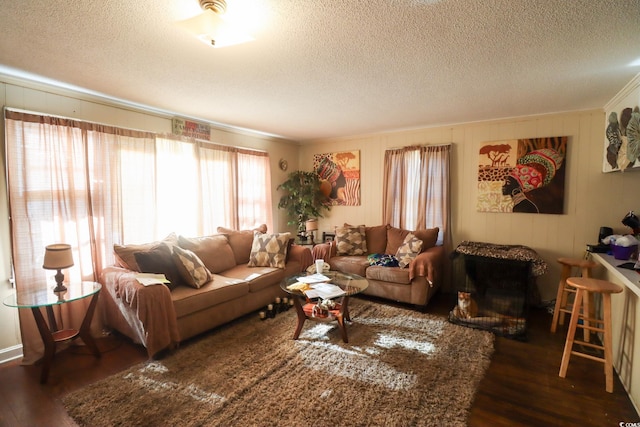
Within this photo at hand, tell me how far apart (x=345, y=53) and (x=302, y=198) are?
10.2 ft

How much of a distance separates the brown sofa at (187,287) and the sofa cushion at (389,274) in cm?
91

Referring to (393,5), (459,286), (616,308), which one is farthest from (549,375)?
(393,5)

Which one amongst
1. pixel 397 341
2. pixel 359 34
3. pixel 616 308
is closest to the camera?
pixel 359 34

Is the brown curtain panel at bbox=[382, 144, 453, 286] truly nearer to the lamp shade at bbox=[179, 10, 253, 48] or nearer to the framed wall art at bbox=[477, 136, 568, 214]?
the framed wall art at bbox=[477, 136, 568, 214]

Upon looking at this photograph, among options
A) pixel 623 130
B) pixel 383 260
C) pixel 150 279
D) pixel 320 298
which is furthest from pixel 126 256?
pixel 623 130

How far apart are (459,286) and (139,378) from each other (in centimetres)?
351

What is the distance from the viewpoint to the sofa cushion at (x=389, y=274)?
3545 millimetres

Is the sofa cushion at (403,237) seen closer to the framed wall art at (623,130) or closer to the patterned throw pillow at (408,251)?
the patterned throw pillow at (408,251)

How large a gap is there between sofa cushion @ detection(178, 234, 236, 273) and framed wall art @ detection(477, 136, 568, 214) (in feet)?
11.0

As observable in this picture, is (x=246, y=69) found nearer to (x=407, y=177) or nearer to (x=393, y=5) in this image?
(x=393, y=5)

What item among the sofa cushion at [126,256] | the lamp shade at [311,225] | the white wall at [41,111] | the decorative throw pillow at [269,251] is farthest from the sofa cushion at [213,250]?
the lamp shade at [311,225]

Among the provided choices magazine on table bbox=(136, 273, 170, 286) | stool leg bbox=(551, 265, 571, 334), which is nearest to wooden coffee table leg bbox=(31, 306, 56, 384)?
magazine on table bbox=(136, 273, 170, 286)

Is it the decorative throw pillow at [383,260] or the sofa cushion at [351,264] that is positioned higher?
the decorative throw pillow at [383,260]

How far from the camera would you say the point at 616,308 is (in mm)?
2406
